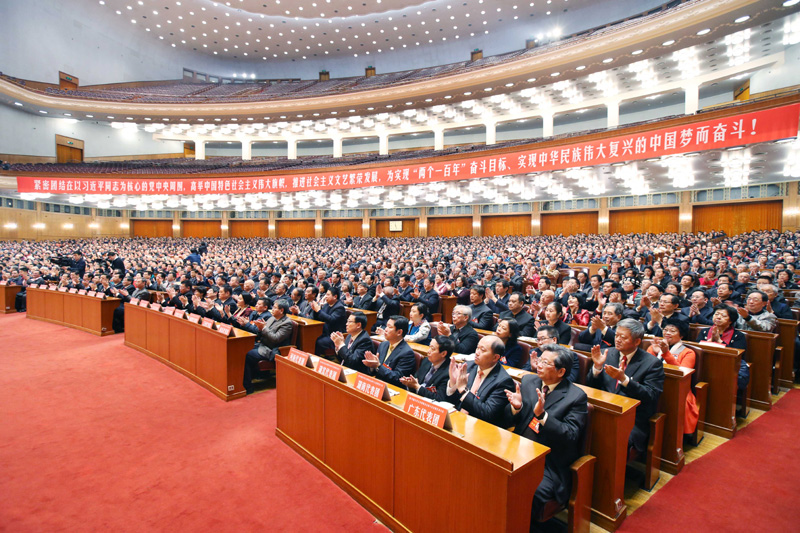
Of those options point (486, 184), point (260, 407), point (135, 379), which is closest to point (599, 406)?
point (260, 407)

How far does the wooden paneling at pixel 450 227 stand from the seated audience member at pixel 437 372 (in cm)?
1975

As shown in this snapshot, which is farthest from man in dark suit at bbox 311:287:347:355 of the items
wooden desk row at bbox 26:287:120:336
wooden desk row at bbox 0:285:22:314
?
wooden desk row at bbox 0:285:22:314

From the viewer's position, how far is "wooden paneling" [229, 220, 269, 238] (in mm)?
26156

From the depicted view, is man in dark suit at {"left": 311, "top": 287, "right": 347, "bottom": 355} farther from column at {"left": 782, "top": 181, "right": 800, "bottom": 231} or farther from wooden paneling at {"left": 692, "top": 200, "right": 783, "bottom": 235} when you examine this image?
wooden paneling at {"left": 692, "top": 200, "right": 783, "bottom": 235}

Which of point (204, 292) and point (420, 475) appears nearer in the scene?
point (420, 475)

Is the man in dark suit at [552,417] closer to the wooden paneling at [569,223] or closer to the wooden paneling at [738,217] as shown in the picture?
the wooden paneling at [738,217]

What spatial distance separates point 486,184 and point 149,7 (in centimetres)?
2427

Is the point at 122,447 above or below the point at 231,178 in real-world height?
below

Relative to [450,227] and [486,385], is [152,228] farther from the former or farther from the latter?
[486,385]

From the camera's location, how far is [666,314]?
359cm

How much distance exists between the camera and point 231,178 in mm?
17953

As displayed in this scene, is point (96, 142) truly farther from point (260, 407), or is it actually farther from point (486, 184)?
point (260, 407)

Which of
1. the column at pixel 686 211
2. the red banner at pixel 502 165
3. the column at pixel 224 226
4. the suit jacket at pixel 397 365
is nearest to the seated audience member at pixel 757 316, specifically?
the suit jacket at pixel 397 365

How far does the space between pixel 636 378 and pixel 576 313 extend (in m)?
2.22
